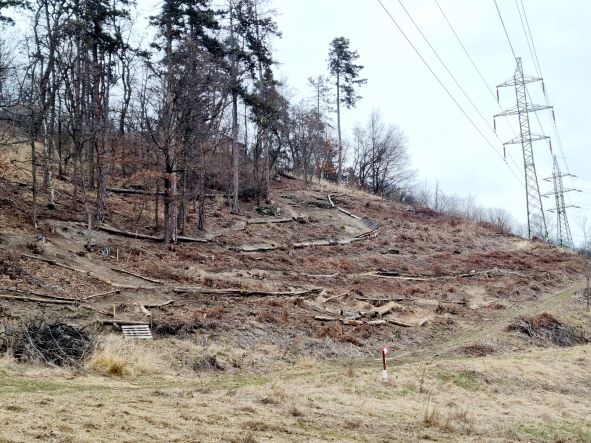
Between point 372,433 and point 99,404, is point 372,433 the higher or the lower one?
the lower one

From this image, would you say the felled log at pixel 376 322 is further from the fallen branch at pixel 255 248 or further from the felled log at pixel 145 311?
the fallen branch at pixel 255 248

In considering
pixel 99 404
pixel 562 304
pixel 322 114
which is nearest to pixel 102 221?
pixel 99 404

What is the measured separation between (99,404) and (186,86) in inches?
823

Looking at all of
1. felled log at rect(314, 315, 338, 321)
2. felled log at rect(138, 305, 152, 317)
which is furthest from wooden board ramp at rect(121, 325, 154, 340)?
felled log at rect(314, 315, 338, 321)

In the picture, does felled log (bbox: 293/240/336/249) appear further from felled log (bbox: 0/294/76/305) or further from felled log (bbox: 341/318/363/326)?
felled log (bbox: 0/294/76/305)

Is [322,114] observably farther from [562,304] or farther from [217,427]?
[217,427]

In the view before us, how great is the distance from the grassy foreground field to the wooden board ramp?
825 millimetres

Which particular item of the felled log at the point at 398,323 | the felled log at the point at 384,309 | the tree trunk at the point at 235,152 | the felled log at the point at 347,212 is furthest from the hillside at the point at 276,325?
the felled log at the point at 347,212

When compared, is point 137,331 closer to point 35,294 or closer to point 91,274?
point 35,294

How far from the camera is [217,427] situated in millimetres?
7238

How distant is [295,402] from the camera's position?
372 inches

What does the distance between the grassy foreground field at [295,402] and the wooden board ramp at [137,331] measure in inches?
Answer: 32.5

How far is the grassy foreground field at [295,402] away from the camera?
22.3ft

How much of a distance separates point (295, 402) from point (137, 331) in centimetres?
677
